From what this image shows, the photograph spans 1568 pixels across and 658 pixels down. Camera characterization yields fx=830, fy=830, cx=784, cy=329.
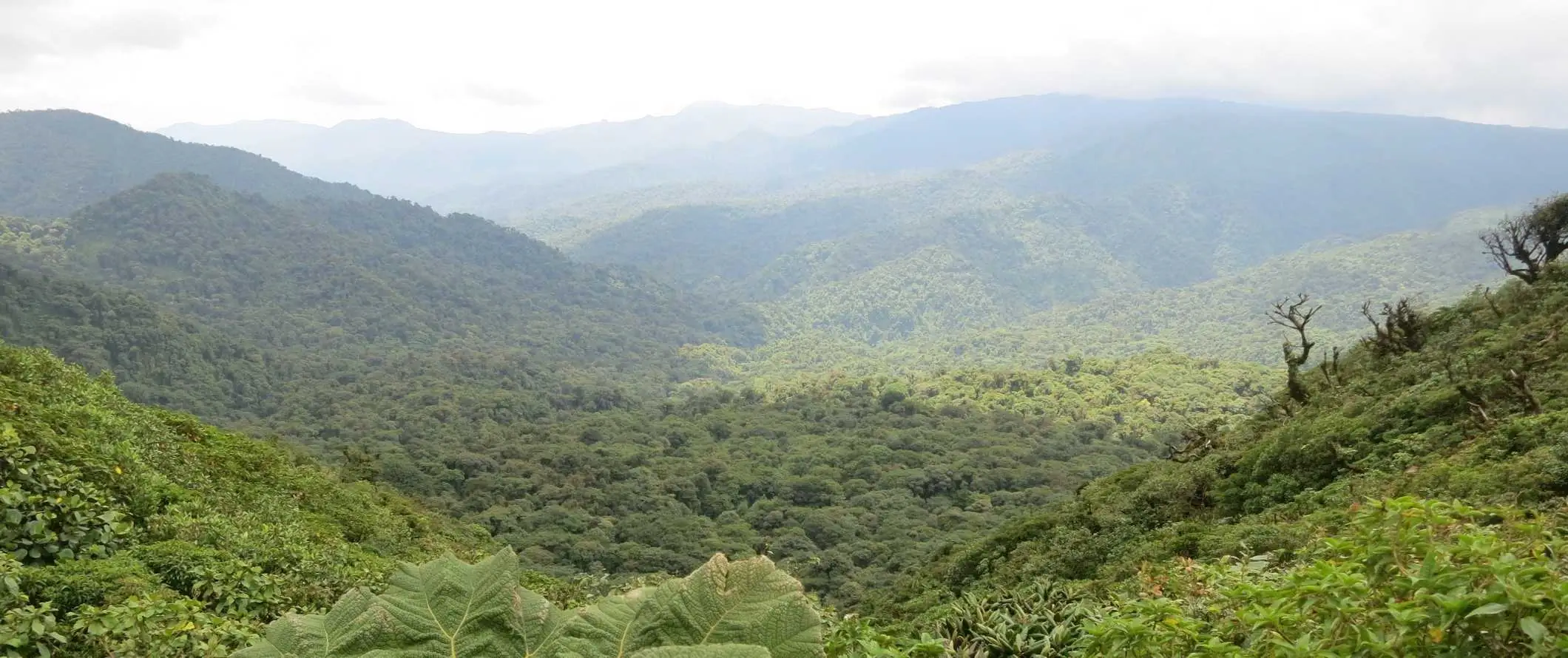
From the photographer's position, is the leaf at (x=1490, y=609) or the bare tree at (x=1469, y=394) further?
the bare tree at (x=1469, y=394)

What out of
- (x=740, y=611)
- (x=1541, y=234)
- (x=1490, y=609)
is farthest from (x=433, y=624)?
(x=1541, y=234)

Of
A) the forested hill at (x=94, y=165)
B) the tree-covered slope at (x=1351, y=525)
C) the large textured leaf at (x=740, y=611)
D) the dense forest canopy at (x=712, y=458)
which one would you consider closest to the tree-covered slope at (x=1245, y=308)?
the dense forest canopy at (x=712, y=458)

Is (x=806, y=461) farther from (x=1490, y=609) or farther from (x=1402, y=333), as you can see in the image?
(x=1490, y=609)

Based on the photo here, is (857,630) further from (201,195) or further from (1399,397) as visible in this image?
(201,195)

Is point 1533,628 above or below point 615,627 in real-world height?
below

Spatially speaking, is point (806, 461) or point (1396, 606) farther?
point (806, 461)

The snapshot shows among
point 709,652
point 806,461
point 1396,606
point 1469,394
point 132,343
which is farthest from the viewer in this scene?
point 132,343

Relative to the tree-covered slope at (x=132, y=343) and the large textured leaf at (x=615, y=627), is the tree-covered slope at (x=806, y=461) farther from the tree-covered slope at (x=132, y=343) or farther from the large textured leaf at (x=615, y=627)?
the large textured leaf at (x=615, y=627)
